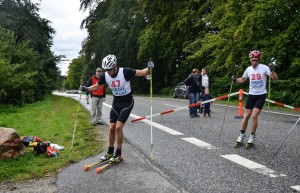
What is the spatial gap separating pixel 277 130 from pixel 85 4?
45743 millimetres

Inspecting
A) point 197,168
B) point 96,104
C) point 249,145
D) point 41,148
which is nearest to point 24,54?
point 96,104

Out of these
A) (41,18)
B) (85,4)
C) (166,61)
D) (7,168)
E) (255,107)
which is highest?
(85,4)

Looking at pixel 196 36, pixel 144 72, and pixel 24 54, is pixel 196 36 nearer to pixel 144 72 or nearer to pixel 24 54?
pixel 24 54

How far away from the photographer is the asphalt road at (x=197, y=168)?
5.26 metres

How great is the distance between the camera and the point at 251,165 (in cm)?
636

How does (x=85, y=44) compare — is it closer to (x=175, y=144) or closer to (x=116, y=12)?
(x=116, y=12)

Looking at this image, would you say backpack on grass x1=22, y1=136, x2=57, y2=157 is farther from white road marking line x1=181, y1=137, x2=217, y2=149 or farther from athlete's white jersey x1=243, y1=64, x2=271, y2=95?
athlete's white jersey x1=243, y1=64, x2=271, y2=95

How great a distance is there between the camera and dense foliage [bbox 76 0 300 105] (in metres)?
19.8

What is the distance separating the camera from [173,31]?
3388 centimetres

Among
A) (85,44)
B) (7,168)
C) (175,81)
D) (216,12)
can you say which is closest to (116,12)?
(85,44)

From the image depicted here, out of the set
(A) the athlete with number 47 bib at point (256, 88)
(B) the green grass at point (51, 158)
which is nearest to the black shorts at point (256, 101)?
(A) the athlete with number 47 bib at point (256, 88)

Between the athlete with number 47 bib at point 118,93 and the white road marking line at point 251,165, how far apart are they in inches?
83.3

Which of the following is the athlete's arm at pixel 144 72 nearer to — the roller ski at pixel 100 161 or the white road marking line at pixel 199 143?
the roller ski at pixel 100 161

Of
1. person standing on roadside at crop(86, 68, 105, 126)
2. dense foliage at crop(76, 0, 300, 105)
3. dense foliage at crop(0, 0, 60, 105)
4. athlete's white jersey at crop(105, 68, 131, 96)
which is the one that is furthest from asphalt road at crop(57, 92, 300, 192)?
dense foliage at crop(0, 0, 60, 105)
